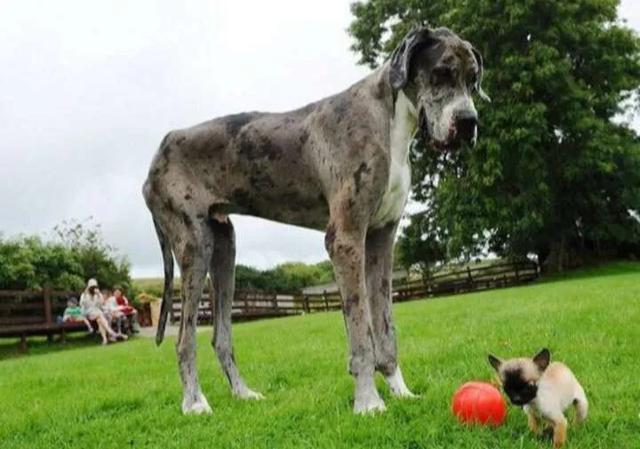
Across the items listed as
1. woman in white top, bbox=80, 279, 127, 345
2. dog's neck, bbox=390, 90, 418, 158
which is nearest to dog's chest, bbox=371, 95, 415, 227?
dog's neck, bbox=390, 90, 418, 158

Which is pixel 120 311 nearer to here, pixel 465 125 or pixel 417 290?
pixel 417 290

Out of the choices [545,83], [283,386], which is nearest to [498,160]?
[545,83]

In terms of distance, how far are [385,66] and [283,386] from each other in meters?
3.17

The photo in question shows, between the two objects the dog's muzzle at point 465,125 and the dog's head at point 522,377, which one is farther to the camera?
the dog's muzzle at point 465,125

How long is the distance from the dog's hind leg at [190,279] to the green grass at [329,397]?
404mm

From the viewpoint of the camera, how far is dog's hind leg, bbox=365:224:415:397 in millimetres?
5414

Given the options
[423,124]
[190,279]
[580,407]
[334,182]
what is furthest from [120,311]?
A: [580,407]

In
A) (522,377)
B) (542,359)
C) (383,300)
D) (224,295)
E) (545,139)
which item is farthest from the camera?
(545,139)

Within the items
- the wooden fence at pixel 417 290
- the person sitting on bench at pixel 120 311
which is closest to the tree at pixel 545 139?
the wooden fence at pixel 417 290

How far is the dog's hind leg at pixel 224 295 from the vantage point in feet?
20.4

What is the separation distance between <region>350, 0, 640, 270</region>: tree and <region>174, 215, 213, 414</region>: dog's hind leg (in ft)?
Result: 79.0

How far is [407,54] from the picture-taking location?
488 centimetres

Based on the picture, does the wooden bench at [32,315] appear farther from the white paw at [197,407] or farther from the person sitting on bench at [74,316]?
the white paw at [197,407]

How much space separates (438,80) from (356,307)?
1.59 metres
